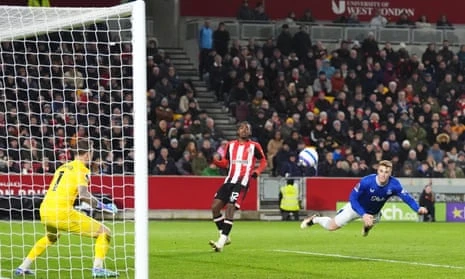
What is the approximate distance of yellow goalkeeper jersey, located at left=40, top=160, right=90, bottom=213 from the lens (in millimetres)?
14055

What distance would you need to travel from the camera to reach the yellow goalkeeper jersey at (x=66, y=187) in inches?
553

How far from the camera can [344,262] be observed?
1658 centimetres

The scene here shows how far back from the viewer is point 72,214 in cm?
1415

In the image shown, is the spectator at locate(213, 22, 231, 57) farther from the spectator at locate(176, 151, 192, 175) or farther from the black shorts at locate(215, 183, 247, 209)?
the black shorts at locate(215, 183, 247, 209)

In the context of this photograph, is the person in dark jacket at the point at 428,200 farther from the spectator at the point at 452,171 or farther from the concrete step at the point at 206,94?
the concrete step at the point at 206,94

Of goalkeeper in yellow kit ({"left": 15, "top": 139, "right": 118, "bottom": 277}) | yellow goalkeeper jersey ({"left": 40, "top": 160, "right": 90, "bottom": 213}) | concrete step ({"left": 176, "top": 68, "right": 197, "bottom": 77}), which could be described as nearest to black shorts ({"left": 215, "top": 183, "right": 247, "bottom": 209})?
goalkeeper in yellow kit ({"left": 15, "top": 139, "right": 118, "bottom": 277})

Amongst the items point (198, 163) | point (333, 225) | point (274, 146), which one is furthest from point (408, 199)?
point (274, 146)

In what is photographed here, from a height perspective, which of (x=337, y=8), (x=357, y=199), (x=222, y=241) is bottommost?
(x=222, y=241)

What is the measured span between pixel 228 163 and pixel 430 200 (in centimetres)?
1317

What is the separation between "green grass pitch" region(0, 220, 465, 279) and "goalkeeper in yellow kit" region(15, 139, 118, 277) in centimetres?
42

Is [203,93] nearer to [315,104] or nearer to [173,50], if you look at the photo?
[173,50]

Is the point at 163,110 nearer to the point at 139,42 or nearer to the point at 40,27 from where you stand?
the point at 40,27

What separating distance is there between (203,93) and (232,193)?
1752 centimetres

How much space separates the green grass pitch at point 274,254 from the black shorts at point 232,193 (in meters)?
0.82
